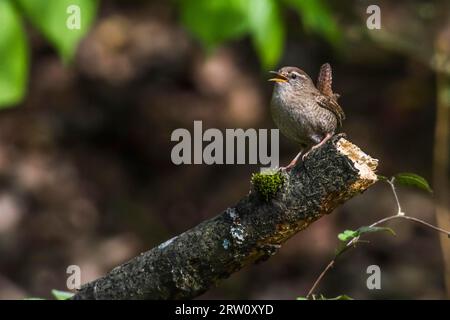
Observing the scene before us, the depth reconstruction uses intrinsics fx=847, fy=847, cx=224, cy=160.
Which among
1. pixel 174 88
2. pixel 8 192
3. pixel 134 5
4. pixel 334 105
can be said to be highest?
pixel 134 5

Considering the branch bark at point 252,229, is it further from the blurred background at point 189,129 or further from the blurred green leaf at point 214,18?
the blurred background at point 189,129

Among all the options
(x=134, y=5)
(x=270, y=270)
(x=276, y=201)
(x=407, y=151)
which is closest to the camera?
(x=276, y=201)

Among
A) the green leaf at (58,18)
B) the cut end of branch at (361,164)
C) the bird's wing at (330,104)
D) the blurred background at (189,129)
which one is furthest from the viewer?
the blurred background at (189,129)

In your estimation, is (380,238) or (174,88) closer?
(380,238)

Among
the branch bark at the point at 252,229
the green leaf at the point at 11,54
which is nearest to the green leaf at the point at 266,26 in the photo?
the green leaf at the point at 11,54

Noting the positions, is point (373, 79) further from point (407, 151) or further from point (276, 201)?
point (276, 201)

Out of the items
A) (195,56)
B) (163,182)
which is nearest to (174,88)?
(195,56)

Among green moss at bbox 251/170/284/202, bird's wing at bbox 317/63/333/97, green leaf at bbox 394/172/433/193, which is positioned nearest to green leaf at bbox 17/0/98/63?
bird's wing at bbox 317/63/333/97

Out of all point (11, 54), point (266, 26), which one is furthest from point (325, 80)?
point (11, 54)
